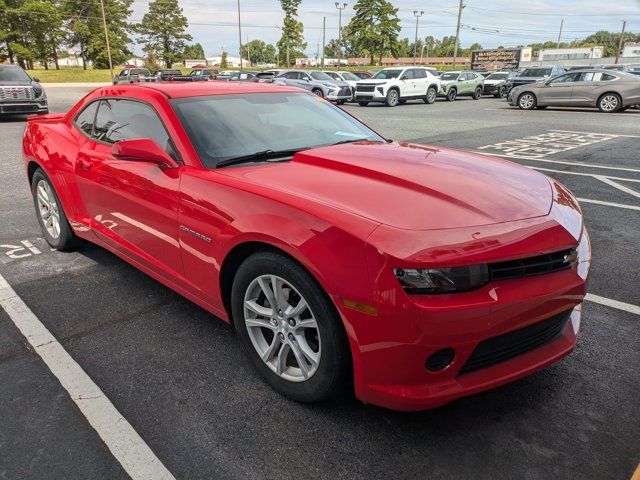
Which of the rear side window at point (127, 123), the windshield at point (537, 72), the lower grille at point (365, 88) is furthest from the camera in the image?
the windshield at point (537, 72)

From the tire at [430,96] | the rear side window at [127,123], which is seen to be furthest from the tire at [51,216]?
the tire at [430,96]

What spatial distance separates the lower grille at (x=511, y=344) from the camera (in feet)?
6.45

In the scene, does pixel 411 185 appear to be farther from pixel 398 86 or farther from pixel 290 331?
pixel 398 86

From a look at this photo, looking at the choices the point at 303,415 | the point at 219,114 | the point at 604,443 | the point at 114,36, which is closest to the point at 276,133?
the point at 219,114

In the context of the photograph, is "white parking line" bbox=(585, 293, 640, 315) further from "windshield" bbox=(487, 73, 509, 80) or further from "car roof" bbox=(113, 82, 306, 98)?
"windshield" bbox=(487, 73, 509, 80)

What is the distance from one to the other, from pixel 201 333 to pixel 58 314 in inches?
42.0

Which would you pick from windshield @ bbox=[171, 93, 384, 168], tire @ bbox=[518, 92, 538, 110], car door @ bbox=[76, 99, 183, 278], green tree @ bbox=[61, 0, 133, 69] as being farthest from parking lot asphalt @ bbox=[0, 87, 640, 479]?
green tree @ bbox=[61, 0, 133, 69]

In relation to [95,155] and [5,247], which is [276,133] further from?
[5,247]

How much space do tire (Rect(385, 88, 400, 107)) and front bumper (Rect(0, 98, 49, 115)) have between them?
14.1 m

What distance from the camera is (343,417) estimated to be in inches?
90.5

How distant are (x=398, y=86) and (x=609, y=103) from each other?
8.75m

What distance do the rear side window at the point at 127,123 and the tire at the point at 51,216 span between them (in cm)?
93

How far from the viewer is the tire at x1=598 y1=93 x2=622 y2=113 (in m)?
17.8

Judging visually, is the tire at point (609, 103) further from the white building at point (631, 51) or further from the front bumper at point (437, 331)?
the white building at point (631, 51)
